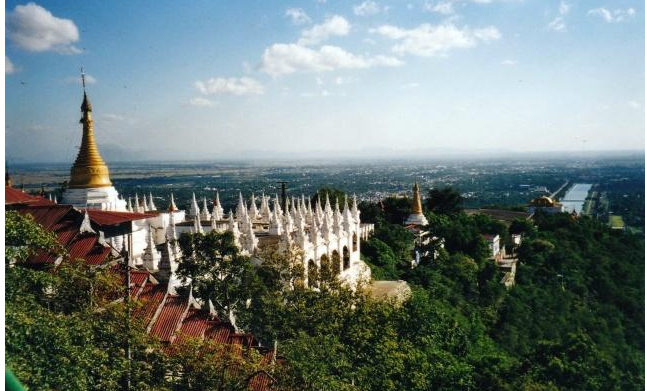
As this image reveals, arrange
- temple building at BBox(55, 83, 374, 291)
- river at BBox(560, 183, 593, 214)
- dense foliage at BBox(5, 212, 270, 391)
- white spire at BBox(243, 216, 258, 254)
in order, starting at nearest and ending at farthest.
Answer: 1. dense foliage at BBox(5, 212, 270, 391)
2. temple building at BBox(55, 83, 374, 291)
3. white spire at BBox(243, 216, 258, 254)
4. river at BBox(560, 183, 593, 214)

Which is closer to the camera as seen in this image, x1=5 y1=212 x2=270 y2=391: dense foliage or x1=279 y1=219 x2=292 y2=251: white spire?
x1=5 y1=212 x2=270 y2=391: dense foliage

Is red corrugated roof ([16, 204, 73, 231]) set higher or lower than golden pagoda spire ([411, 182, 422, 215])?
higher

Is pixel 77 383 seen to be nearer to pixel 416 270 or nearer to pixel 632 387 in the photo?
pixel 632 387

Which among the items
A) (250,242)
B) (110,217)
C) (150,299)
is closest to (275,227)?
(250,242)

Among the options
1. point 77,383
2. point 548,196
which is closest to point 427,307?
point 77,383

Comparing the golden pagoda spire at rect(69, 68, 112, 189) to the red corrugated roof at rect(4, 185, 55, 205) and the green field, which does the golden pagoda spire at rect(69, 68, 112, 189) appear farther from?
the green field

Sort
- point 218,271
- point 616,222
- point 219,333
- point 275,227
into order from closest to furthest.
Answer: point 219,333, point 218,271, point 275,227, point 616,222

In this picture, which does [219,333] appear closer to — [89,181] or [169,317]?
[169,317]

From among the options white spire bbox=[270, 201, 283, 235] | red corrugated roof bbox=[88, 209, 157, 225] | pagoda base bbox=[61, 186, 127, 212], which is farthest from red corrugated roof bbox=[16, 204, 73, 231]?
white spire bbox=[270, 201, 283, 235]

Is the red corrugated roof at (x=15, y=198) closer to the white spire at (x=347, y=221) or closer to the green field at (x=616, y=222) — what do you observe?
the white spire at (x=347, y=221)

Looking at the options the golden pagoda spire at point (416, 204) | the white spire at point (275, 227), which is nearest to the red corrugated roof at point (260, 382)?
the white spire at point (275, 227)
